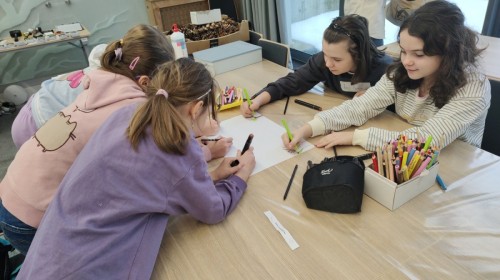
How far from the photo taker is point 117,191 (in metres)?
0.74

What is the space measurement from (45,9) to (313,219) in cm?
385

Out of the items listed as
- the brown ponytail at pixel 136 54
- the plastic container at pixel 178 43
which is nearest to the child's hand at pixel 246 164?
the brown ponytail at pixel 136 54

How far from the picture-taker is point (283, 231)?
0.82 meters

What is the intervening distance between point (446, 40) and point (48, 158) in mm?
1244

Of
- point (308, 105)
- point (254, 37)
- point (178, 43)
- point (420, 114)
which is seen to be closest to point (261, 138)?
point (308, 105)

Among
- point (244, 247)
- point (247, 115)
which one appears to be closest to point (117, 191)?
point (244, 247)

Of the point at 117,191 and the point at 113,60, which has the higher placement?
the point at 113,60

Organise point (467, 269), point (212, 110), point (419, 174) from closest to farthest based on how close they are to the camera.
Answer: point (467, 269)
point (419, 174)
point (212, 110)

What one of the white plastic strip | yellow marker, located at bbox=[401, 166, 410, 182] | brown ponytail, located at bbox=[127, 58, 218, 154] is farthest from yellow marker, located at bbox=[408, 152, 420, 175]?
brown ponytail, located at bbox=[127, 58, 218, 154]

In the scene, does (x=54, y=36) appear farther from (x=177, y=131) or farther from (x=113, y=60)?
(x=177, y=131)

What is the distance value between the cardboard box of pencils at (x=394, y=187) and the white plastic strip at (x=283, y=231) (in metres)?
0.26

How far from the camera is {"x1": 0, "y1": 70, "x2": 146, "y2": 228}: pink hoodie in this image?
1005 millimetres

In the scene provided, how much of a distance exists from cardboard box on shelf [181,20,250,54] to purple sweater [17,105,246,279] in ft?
5.21

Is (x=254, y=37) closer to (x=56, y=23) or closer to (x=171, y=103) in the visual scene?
(x=171, y=103)
